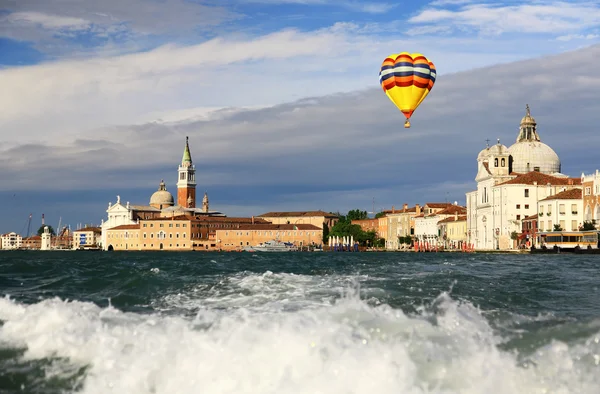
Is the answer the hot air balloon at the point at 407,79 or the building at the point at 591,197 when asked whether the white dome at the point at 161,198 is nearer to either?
the building at the point at 591,197

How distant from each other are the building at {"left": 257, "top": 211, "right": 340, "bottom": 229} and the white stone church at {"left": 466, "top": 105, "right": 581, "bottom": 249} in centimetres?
4316

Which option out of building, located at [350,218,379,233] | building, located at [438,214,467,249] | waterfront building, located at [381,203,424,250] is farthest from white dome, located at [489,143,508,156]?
building, located at [350,218,379,233]

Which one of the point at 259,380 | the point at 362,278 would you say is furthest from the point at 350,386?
the point at 362,278

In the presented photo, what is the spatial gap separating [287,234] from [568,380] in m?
120

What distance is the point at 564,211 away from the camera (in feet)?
242

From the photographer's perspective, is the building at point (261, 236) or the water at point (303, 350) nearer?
the water at point (303, 350)

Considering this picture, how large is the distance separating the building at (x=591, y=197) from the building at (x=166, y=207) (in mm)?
77590

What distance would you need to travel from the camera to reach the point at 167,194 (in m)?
151

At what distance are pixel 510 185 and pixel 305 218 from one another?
58.9 meters

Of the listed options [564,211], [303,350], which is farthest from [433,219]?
[303,350]

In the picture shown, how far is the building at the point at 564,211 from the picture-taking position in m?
72.9

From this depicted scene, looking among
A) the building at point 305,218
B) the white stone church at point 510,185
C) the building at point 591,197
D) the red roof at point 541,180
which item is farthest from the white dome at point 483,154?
the building at point 305,218

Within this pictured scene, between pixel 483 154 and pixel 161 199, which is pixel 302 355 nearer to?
pixel 483 154

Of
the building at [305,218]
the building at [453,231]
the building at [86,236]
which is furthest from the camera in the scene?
the building at [86,236]
